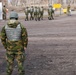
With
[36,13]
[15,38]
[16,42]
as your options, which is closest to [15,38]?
[15,38]

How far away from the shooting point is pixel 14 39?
359 inches

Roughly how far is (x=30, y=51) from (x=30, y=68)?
178 inches

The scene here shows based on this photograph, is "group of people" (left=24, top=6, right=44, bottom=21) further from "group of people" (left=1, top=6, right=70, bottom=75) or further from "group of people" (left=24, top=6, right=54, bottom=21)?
"group of people" (left=1, top=6, right=70, bottom=75)

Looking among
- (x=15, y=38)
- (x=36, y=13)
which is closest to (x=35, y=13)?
(x=36, y=13)

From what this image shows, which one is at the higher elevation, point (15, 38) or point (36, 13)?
point (15, 38)

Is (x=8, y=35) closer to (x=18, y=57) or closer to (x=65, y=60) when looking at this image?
(x=18, y=57)

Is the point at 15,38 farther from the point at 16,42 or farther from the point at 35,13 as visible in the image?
the point at 35,13

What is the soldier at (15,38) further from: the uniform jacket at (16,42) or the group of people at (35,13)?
the group of people at (35,13)

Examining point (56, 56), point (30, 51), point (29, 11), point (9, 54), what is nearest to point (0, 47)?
point (30, 51)

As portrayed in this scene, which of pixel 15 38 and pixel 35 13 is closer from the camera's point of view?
pixel 15 38

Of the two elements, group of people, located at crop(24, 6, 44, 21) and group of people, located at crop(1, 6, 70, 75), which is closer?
group of people, located at crop(1, 6, 70, 75)

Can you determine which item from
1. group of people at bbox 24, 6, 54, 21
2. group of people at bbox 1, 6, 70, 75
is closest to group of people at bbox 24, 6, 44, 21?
group of people at bbox 24, 6, 54, 21

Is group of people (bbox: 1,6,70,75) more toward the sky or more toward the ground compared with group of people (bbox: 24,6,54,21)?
more toward the sky

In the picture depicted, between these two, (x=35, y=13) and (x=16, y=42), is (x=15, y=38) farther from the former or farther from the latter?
(x=35, y=13)
